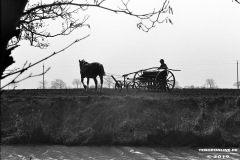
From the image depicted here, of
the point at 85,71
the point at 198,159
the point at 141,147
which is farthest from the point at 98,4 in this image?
the point at 85,71

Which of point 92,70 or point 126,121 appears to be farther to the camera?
point 92,70

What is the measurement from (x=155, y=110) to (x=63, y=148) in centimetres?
437

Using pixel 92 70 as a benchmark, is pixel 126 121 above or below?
below

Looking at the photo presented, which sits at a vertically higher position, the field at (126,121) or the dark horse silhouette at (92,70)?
the dark horse silhouette at (92,70)

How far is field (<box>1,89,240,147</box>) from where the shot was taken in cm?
1381

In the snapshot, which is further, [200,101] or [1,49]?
[200,101]

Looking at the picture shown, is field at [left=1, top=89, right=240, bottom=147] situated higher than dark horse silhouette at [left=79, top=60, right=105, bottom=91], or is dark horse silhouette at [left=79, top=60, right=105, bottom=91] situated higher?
dark horse silhouette at [left=79, top=60, right=105, bottom=91]

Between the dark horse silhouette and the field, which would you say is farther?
the dark horse silhouette

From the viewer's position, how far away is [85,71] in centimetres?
1688

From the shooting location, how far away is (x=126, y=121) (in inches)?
573

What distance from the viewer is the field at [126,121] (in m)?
13.8

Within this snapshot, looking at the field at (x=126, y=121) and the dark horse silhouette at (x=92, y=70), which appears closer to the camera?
the field at (x=126, y=121)

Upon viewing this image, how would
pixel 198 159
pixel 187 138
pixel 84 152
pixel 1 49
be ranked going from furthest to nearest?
pixel 187 138
pixel 84 152
pixel 198 159
pixel 1 49

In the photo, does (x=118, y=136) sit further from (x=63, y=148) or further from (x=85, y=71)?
(x=85, y=71)
